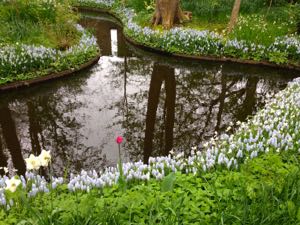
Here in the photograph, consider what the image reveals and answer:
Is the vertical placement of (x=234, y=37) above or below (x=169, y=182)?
above

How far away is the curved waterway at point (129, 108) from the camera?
288 inches

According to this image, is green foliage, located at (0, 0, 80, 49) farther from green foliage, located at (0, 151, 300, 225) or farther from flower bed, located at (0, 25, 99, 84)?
green foliage, located at (0, 151, 300, 225)

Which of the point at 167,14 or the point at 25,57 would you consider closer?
the point at 25,57

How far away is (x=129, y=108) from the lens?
9188 mm

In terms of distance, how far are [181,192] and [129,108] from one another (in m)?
5.31

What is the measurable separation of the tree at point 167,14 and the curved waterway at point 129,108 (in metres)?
2.81

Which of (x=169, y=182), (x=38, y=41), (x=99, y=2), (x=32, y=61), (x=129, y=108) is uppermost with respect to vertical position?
(x=99, y=2)

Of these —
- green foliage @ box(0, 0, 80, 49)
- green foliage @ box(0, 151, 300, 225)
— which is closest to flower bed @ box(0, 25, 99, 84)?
green foliage @ box(0, 0, 80, 49)

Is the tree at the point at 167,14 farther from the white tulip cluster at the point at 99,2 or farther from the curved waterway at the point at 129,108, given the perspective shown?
the white tulip cluster at the point at 99,2

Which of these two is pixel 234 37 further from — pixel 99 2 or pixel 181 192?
pixel 99 2

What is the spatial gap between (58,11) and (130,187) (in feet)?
35.0

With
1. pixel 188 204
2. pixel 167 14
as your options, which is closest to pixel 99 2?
pixel 167 14

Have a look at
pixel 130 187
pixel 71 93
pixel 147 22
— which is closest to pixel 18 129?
pixel 71 93

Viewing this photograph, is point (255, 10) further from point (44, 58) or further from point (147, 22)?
point (44, 58)
